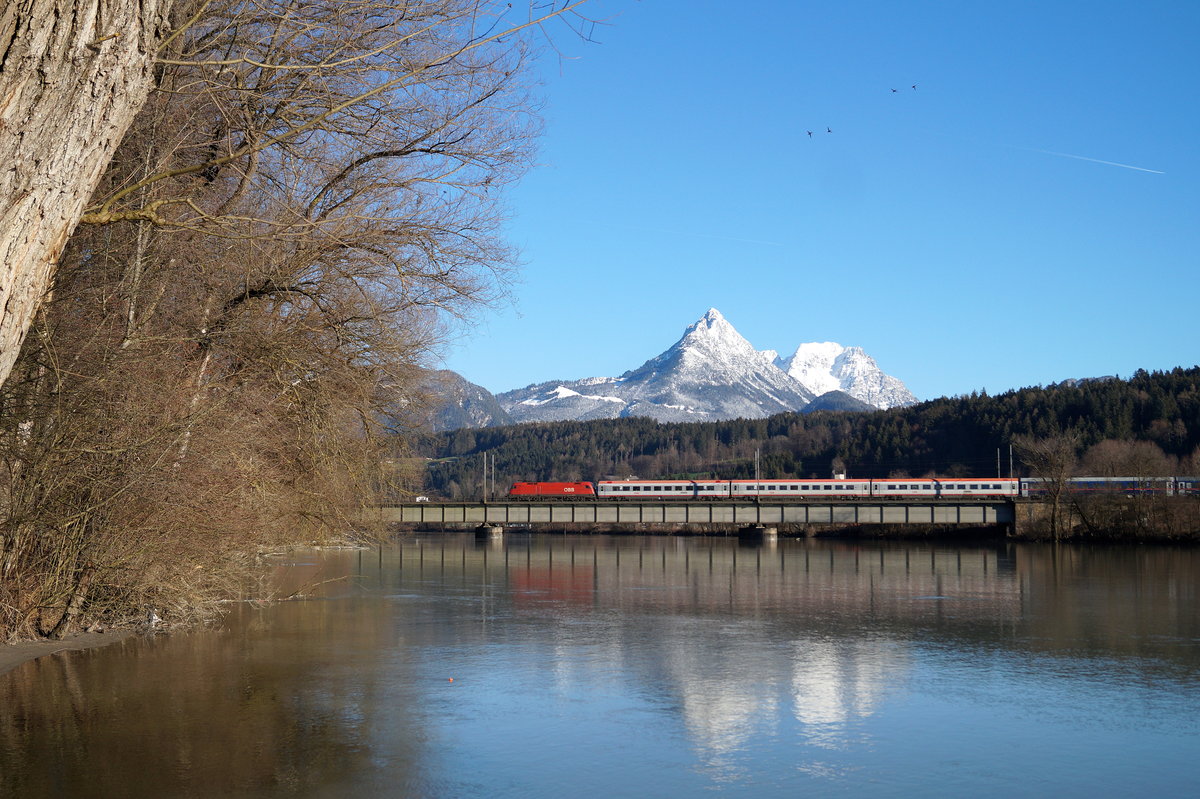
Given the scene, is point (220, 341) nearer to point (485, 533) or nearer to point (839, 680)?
point (839, 680)

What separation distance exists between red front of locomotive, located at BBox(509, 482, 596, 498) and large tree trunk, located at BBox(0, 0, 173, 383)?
101133 mm

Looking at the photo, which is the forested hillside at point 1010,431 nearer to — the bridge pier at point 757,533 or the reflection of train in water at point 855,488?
the reflection of train in water at point 855,488

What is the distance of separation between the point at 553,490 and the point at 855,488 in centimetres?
2999

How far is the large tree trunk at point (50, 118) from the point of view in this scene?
5.50m

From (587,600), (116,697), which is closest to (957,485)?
(587,600)

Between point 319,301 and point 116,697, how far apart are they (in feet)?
27.9

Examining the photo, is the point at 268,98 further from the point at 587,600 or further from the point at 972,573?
the point at 972,573

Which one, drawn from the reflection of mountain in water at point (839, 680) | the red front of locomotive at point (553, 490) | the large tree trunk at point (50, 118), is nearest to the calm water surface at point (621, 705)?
the reflection of mountain in water at point (839, 680)

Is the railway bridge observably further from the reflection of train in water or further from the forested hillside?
the forested hillside

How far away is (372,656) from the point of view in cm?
1733

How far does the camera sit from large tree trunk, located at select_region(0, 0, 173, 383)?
216 inches

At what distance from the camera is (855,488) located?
95.3 metres

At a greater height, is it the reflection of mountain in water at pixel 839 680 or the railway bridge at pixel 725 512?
the reflection of mountain in water at pixel 839 680

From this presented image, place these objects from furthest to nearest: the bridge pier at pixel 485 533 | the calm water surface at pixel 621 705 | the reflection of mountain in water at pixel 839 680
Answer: the bridge pier at pixel 485 533
the reflection of mountain in water at pixel 839 680
the calm water surface at pixel 621 705
